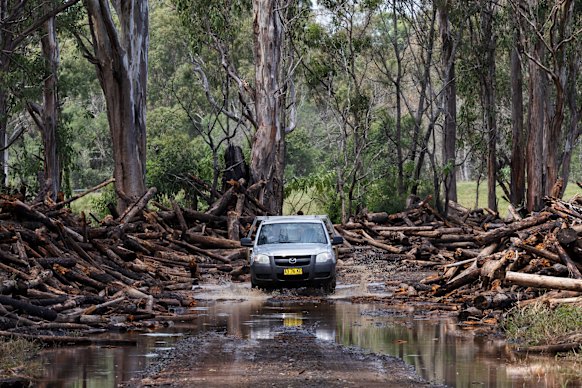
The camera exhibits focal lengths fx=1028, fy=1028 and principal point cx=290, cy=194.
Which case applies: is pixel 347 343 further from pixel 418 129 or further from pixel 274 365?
pixel 418 129

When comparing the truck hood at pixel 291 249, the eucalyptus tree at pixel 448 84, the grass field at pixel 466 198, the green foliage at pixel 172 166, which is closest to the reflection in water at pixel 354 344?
the truck hood at pixel 291 249

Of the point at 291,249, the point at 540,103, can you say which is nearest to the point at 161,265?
the point at 291,249

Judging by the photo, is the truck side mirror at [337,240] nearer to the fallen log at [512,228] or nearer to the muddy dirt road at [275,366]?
the fallen log at [512,228]

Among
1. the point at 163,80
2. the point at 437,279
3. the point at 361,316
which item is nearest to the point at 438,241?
the point at 437,279

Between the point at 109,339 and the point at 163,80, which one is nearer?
the point at 109,339

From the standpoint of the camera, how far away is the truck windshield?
843 inches

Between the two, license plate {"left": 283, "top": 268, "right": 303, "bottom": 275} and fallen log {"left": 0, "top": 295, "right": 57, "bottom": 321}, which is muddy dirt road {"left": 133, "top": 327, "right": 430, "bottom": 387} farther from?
license plate {"left": 283, "top": 268, "right": 303, "bottom": 275}

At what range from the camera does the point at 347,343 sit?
12.9 meters

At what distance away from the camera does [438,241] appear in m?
30.5

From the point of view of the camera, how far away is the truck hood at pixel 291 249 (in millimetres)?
20380

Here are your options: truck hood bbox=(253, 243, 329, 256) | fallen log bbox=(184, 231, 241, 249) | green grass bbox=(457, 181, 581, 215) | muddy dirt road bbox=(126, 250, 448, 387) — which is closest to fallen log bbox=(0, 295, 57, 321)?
muddy dirt road bbox=(126, 250, 448, 387)

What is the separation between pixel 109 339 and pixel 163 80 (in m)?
58.2

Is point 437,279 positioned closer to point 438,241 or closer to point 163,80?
point 438,241

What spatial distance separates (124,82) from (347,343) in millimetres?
21343
